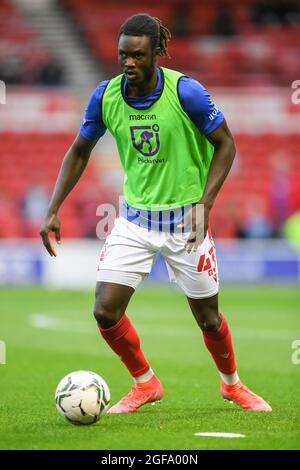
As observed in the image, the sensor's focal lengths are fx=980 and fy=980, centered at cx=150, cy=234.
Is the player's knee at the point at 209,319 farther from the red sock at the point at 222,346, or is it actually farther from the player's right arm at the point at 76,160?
the player's right arm at the point at 76,160

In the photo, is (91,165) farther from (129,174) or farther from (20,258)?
(129,174)

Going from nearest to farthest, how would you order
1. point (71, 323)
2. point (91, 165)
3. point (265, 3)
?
1. point (71, 323)
2. point (91, 165)
3. point (265, 3)

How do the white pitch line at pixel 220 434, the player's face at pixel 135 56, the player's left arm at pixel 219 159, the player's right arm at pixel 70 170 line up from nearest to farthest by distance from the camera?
the white pitch line at pixel 220 434, the player's face at pixel 135 56, the player's left arm at pixel 219 159, the player's right arm at pixel 70 170

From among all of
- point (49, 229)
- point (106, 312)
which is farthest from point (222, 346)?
point (49, 229)

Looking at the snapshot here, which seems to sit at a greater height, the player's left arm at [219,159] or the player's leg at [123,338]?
the player's left arm at [219,159]

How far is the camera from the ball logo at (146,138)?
21.6 ft

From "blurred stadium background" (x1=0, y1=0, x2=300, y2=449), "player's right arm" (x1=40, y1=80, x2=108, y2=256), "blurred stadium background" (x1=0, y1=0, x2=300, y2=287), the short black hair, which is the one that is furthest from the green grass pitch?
the short black hair

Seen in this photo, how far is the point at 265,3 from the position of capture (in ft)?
97.0

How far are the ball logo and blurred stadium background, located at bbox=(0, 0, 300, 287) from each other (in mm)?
14151

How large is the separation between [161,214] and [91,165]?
752 inches

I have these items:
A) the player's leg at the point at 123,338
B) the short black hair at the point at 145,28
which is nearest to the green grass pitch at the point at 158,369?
the player's leg at the point at 123,338

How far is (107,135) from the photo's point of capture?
25.1m

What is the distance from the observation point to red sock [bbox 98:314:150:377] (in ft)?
22.4

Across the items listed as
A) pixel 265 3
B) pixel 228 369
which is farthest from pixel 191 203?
pixel 265 3
